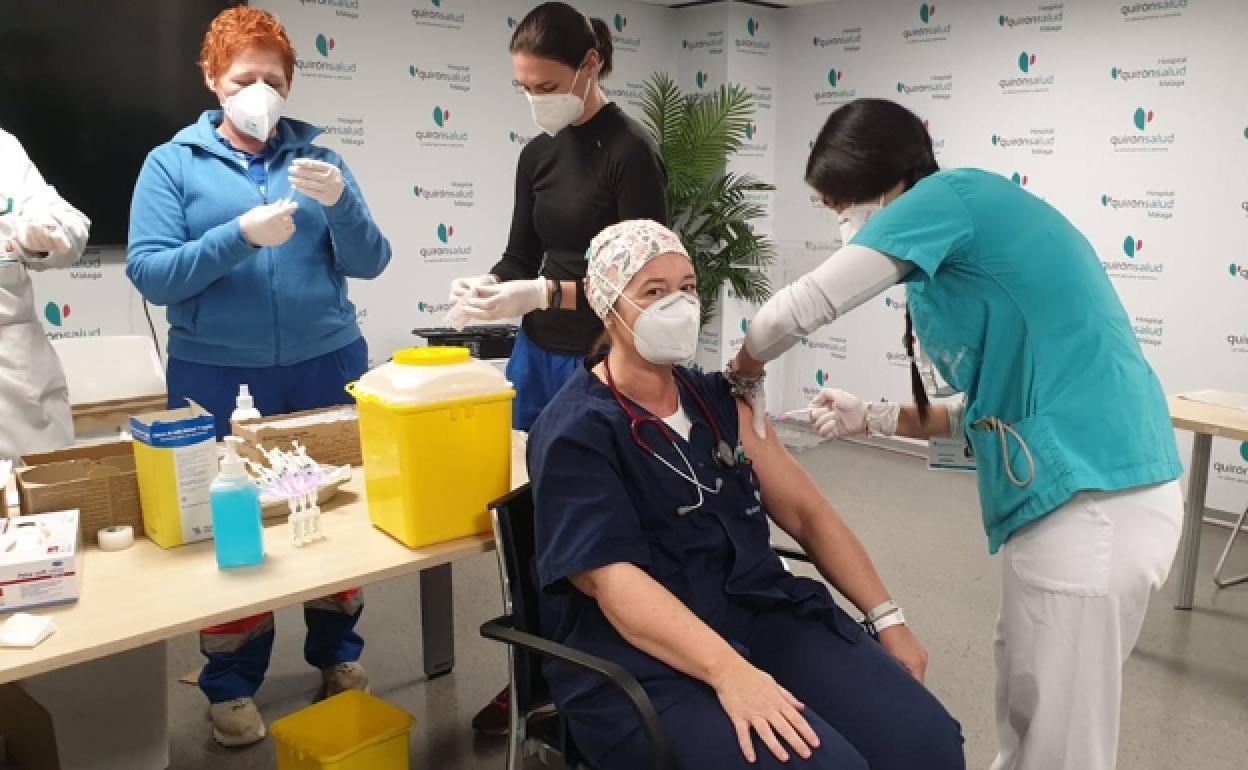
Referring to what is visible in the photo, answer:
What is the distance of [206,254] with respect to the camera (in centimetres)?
211

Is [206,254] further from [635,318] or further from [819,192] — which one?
[819,192]

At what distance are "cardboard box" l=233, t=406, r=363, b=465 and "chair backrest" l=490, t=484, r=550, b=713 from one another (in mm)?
546

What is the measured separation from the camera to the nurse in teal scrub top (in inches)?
62.1

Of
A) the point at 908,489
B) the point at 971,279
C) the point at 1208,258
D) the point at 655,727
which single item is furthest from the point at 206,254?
the point at 1208,258

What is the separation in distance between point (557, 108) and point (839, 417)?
3.30ft

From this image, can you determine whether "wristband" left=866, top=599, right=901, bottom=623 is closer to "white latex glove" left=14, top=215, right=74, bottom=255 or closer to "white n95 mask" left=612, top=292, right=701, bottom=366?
"white n95 mask" left=612, top=292, right=701, bottom=366

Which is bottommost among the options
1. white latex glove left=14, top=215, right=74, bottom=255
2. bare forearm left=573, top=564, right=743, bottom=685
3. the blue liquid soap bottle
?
bare forearm left=573, top=564, right=743, bottom=685

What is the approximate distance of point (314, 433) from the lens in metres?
2.08

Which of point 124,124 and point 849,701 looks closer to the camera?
point 849,701

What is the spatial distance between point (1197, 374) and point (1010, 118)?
5.12ft

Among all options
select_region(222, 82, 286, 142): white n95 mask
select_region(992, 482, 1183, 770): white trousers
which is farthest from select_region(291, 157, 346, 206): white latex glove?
select_region(992, 482, 1183, 770): white trousers

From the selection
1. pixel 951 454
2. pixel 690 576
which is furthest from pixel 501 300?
pixel 951 454

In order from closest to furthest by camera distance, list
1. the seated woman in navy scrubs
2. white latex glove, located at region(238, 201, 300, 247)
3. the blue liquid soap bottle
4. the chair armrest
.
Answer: the chair armrest
the seated woman in navy scrubs
the blue liquid soap bottle
white latex glove, located at region(238, 201, 300, 247)

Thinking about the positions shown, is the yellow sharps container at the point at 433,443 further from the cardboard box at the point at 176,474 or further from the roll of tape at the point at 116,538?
the roll of tape at the point at 116,538
